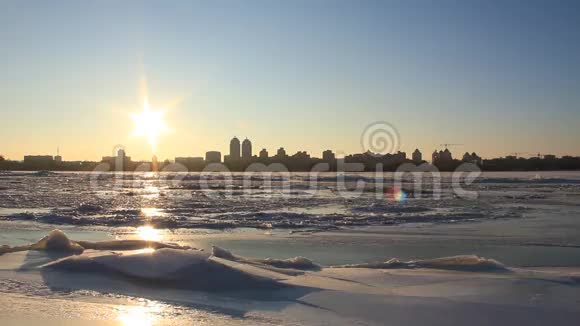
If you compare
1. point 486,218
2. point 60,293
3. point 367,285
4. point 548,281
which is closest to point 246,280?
point 367,285

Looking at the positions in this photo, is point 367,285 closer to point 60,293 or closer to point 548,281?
point 548,281

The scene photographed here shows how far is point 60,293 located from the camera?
5465mm

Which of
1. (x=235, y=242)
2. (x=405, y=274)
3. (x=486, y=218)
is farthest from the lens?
(x=486, y=218)

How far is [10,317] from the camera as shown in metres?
4.54

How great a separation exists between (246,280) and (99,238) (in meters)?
5.64

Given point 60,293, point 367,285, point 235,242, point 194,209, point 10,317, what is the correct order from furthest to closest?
point 194,209
point 235,242
point 367,285
point 60,293
point 10,317

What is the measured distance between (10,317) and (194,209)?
44.2 ft

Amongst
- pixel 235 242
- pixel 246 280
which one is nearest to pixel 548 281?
pixel 246 280

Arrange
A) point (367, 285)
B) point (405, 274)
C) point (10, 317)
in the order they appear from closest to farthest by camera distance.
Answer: point (10, 317) → point (367, 285) → point (405, 274)

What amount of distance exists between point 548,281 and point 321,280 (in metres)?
2.45

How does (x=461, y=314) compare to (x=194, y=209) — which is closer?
(x=461, y=314)

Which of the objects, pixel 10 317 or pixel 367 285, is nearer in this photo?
pixel 10 317

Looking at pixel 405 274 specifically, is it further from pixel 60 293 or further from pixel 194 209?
pixel 194 209

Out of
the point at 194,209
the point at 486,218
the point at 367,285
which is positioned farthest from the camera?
the point at 194,209
